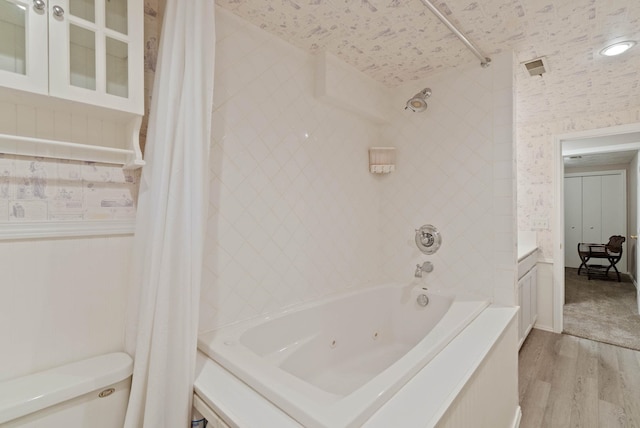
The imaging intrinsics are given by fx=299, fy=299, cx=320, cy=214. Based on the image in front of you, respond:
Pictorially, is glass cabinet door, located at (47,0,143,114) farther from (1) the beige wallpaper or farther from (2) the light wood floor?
(1) the beige wallpaper

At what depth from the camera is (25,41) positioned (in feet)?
2.94

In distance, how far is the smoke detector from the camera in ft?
6.49

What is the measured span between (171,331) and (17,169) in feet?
2.47

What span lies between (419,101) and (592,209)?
6473 mm

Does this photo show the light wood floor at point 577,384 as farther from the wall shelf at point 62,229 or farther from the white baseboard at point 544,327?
the wall shelf at point 62,229

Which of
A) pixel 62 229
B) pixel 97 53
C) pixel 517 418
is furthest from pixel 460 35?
pixel 517 418

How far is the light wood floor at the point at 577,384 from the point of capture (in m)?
1.88

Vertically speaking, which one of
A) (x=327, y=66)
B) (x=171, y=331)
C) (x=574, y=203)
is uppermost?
(x=327, y=66)

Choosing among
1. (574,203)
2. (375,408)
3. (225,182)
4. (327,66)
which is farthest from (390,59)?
(574,203)

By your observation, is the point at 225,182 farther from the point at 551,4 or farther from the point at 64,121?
the point at 551,4

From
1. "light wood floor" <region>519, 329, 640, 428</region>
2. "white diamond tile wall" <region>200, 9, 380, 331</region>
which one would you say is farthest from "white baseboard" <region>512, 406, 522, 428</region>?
"white diamond tile wall" <region>200, 9, 380, 331</region>

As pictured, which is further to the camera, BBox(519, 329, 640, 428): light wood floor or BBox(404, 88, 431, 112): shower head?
BBox(404, 88, 431, 112): shower head

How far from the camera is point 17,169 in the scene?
1007mm

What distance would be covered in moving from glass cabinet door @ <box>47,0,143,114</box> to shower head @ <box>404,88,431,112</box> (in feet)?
5.57
